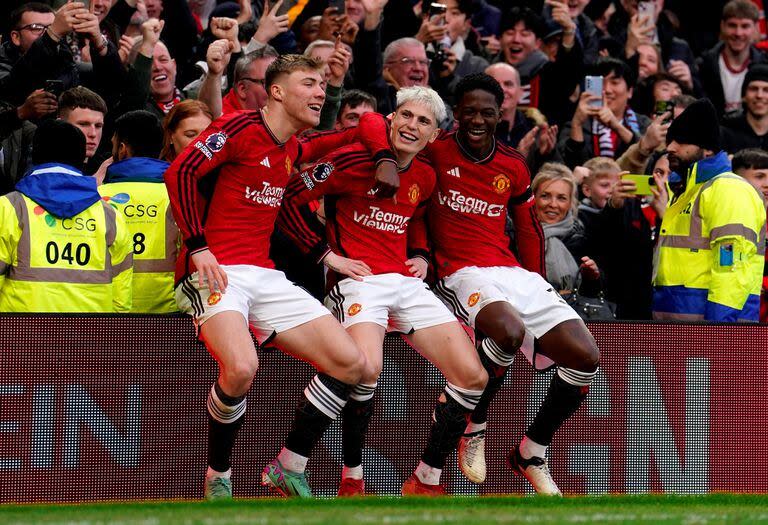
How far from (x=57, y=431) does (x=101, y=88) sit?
10.8 feet

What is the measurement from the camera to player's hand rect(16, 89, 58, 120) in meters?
9.12

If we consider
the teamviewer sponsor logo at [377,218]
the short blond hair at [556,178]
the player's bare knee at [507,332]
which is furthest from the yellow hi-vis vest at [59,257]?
the short blond hair at [556,178]

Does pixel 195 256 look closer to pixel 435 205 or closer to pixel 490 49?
pixel 435 205

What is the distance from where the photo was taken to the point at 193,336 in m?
8.31

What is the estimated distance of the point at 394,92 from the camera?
1216 centimetres

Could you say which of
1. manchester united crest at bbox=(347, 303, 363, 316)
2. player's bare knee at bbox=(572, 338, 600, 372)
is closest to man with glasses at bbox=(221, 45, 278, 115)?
manchester united crest at bbox=(347, 303, 363, 316)

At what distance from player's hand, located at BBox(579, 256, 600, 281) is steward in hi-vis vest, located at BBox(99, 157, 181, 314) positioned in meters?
3.09

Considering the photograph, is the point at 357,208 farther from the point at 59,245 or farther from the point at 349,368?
the point at 59,245

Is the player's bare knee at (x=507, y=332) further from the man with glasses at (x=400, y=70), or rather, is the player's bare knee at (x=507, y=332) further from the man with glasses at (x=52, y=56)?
the man with glasses at (x=52, y=56)

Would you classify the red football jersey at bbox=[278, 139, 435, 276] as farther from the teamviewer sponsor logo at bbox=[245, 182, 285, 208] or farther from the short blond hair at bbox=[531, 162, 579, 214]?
→ the short blond hair at bbox=[531, 162, 579, 214]

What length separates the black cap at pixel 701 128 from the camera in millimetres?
10164

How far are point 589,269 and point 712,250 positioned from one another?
34.9 inches

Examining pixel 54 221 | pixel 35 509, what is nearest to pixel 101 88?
pixel 54 221

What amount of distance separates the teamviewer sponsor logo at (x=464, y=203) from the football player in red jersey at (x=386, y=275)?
6.3 inches
